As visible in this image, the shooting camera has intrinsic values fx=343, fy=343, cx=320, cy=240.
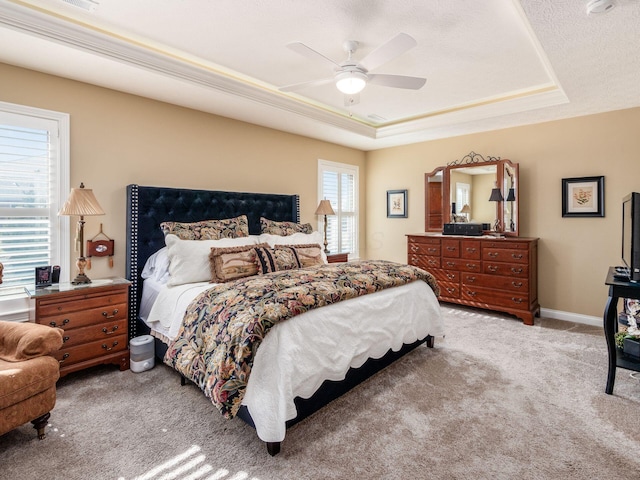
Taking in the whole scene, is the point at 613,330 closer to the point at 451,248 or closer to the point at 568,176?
the point at 451,248

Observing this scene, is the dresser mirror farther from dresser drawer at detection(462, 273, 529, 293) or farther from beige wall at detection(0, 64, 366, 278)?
beige wall at detection(0, 64, 366, 278)

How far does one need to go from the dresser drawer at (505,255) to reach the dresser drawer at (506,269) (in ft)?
0.18

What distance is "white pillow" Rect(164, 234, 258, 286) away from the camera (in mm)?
3021

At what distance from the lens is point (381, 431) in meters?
2.14

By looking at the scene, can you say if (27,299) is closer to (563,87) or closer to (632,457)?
(632,457)

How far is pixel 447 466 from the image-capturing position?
185 cm

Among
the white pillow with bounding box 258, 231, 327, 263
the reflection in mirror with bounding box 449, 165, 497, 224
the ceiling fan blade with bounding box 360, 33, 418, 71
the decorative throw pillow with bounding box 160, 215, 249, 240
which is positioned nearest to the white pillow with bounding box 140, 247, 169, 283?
the decorative throw pillow with bounding box 160, 215, 249, 240

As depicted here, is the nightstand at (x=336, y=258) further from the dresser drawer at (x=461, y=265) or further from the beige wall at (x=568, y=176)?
the beige wall at (x=568, y=176)

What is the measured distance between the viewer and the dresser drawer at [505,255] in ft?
13.9

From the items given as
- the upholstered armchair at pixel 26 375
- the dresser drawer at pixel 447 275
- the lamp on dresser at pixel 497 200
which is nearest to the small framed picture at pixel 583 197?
the lamp on dresser at pixel 497 200

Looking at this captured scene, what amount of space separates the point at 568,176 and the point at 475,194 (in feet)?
3.67

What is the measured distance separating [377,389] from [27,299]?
9.78 feet

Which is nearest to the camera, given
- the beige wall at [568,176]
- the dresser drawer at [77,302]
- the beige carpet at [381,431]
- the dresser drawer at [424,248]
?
the beige carpet at [381,431]

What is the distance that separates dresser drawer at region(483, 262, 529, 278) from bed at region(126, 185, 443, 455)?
1.56 meters
